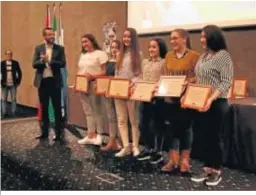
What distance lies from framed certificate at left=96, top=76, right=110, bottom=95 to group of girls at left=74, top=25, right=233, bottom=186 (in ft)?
0.31

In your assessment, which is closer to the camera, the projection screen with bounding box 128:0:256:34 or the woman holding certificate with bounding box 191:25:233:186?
the woman holding certificate with bounding box 191:25:233:186

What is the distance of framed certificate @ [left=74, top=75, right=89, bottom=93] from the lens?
3414 mm


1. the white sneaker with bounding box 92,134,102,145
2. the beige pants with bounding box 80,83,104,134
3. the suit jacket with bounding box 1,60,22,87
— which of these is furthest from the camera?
the suit jacket with bounding box 1,60,22,87

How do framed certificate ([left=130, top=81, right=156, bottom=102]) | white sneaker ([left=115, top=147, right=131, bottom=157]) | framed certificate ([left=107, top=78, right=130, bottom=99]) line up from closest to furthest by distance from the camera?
1. framed certificate ([left=130, top=81, right=156, bottom=102])
2. framed certificate ([left=107, top=78, right=130, bottom=99])
3. white sneaker ([left=115, top=147, right=131, bottom=157])

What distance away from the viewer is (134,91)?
292cm

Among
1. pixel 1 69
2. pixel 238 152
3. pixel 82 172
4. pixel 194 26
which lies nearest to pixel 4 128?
pixel 1 69

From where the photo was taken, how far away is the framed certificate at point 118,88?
2965 millimetres

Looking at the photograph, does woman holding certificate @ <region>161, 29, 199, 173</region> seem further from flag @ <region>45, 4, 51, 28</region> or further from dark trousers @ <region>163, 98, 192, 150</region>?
flag @ <region>45, 4, 51, 28</region>

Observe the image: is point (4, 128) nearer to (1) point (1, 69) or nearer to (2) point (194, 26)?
(1) point (1, 69)

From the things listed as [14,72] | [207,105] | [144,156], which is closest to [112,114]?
[144,156]

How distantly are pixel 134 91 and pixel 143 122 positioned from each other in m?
0.33

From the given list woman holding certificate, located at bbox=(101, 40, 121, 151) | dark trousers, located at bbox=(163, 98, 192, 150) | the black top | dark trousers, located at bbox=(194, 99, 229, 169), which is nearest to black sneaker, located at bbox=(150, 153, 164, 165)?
dark trousers, located at bbox=(163, 98, 192, 150)

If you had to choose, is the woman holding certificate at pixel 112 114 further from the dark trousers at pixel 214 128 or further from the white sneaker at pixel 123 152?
the dark trousers at pixel 214 128

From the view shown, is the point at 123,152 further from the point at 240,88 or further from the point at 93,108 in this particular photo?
the point at 240,88
